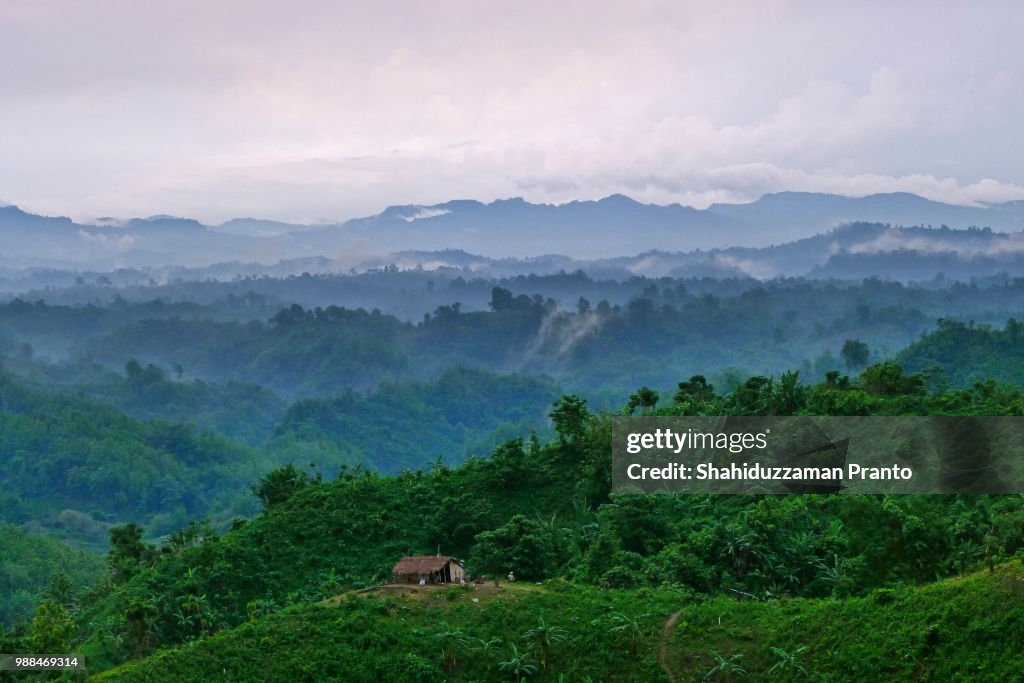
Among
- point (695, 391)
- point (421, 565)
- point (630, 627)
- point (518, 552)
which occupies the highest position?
point (695, 391)

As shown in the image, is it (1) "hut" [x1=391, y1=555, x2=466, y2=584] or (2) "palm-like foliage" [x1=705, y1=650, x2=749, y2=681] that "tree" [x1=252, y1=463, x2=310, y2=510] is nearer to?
(1) "hut" [x1=391, y1=555, x2=466, y2=584]

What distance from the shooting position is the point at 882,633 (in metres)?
24.6

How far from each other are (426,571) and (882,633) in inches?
472

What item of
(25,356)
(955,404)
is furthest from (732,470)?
(25,356)

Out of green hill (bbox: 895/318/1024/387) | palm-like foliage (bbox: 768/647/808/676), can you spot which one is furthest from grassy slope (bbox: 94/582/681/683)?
green hill (bbox: 895/318/1024/387)

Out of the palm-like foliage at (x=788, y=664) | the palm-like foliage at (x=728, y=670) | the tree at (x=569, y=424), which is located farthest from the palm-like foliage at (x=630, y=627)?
the tree at (x=569, y=424)

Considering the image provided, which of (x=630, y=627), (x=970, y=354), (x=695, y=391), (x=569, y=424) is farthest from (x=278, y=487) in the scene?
(x=970, y=354)

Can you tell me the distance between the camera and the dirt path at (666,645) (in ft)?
83.8

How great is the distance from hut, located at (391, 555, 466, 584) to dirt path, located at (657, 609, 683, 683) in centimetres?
661

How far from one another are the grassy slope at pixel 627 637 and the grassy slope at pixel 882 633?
2cm

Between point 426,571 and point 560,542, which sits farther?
point 560,542

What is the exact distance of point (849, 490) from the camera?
3666cm

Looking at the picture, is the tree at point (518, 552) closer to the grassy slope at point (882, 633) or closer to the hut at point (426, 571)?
the hut at point (426, 571)

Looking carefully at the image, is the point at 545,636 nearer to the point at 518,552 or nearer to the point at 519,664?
the point at 519,664
